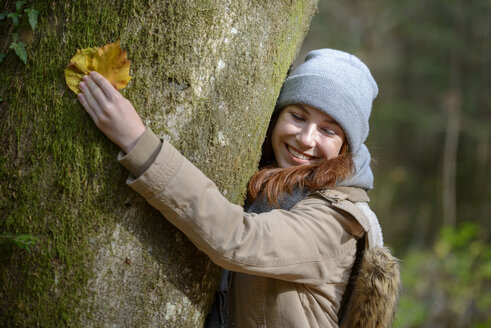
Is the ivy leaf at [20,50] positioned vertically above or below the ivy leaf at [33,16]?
below

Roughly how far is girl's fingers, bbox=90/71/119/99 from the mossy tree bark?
0.06 meters

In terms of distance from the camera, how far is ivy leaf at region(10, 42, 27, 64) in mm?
1609

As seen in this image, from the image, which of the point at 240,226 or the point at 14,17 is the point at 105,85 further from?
the point at 240,226

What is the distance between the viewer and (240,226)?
1.62 m

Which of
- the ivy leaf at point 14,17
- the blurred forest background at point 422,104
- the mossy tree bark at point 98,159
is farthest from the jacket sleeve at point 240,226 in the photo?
the blurred forest background at point 422,104

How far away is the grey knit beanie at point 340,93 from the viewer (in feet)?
6.80

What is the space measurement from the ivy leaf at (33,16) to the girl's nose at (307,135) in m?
1.14

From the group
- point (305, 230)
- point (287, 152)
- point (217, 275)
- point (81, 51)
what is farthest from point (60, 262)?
point (287, 152)

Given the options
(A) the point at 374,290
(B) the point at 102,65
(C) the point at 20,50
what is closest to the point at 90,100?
(B) the point at 102,65

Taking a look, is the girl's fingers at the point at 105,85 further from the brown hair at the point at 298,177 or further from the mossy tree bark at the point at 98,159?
the brown hair at the point at 298,177

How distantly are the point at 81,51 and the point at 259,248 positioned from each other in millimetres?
913

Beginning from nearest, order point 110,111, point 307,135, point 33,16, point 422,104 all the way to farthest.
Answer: point 110,111
point 33,16
point 307,135
point 422,104

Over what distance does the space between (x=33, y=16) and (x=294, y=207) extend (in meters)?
1.21

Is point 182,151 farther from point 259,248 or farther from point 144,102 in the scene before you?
point 259,248
